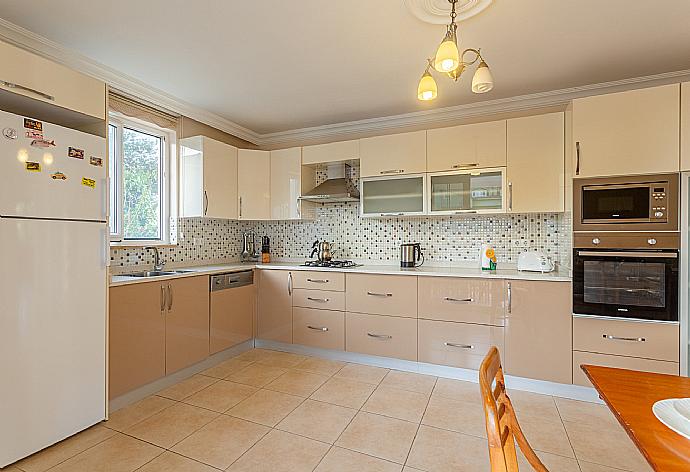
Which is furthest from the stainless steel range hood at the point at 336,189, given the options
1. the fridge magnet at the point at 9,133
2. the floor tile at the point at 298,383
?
the fridge magnet at the point at 9,133

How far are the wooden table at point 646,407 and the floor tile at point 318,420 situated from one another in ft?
5.06

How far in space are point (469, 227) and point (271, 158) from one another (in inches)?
88.3

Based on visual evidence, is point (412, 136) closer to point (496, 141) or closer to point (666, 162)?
point (496, 141)

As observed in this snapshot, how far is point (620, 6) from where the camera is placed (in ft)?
6.71

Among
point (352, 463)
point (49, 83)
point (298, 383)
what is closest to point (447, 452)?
point (352, 463)

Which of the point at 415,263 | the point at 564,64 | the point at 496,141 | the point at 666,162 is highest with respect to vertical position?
the point at 564,64

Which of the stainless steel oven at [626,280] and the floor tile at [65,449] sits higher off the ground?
the stainless steel oven at [626,280]

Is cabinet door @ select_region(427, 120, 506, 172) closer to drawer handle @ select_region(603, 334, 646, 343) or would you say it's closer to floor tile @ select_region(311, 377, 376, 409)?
drawer handle @ select_region(603, 334, 646, 343)

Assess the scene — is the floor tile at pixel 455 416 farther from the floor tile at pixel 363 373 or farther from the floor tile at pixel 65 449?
the floor tile at pixel 65 449

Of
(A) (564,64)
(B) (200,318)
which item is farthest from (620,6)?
(B) (200,318)

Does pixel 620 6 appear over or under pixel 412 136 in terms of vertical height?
over

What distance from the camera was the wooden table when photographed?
0.78 metres

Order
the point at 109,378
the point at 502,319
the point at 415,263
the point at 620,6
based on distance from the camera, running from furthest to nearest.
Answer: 1. the point at 415,263
2. the point at 502,319
3. the point at 109,378
4. the point at 620,6

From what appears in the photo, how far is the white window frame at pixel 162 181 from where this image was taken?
3.17 metres
